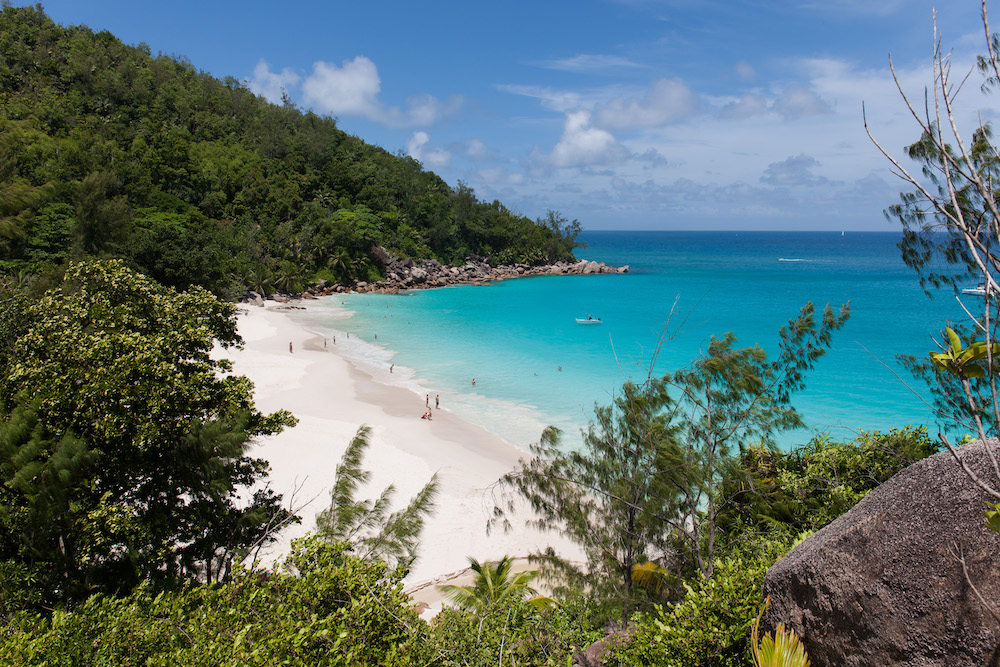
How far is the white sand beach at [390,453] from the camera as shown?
11.7 metres

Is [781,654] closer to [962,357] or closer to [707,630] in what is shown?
[707,630]

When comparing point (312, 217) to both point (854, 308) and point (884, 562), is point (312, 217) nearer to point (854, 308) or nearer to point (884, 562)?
point (854, 308)

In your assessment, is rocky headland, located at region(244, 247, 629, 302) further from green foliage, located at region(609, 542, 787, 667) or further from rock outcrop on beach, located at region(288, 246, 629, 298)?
green foliage, located at region(609, 542, 787, 667)

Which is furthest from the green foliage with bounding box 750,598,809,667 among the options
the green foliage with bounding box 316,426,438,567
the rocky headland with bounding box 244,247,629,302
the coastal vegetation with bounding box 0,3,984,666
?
the rocky headland with bounding box 244,247,629,302

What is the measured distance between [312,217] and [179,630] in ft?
162

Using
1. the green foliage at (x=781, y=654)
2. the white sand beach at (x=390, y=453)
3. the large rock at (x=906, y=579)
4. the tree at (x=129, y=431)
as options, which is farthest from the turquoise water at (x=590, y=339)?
the tree at (x=129, y=431)

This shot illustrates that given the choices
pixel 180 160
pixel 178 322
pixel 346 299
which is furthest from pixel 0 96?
pixel 178 322

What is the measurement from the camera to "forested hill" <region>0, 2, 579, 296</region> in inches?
1200

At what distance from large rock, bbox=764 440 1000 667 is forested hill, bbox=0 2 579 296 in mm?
28366

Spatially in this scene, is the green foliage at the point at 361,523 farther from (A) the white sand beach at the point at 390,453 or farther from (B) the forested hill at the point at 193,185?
(B) the forested hill at the point at 193,185

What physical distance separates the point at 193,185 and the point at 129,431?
4622cm

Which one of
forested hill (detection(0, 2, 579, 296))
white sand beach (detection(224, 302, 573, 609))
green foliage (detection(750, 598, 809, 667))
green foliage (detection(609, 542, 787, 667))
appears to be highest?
forested hill (detection(0, 2, 579, 296))

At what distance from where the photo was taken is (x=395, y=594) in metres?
5.22

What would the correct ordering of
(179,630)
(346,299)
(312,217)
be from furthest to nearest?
(312,217), (346,299), (179,630)
